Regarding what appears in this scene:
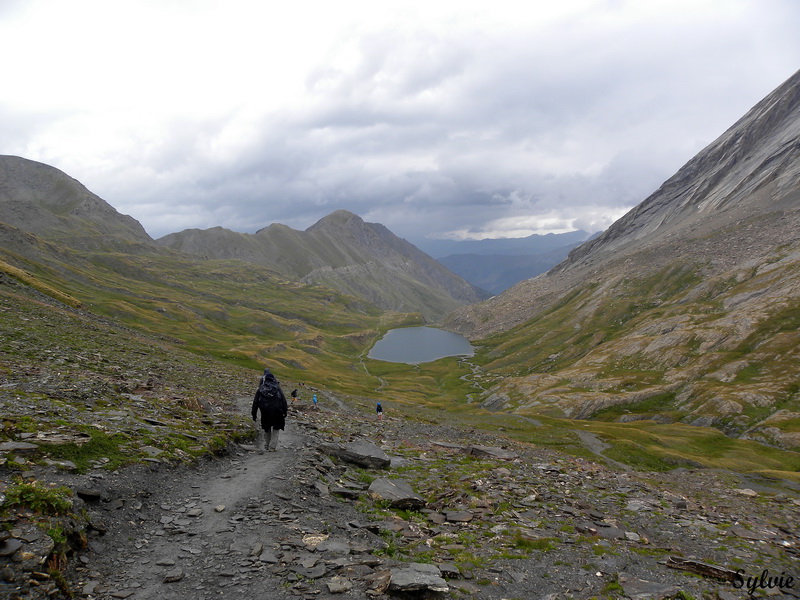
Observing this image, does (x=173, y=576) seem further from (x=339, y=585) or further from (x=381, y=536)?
(x=381, y=536)

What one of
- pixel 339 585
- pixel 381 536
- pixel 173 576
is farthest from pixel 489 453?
pixel 173 576

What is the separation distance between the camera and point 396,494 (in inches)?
822

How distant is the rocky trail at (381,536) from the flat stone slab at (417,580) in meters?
0.06

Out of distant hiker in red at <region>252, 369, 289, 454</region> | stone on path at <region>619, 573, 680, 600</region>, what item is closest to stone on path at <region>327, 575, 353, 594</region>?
stone on path at <region>619, 573, 680, 600</region>

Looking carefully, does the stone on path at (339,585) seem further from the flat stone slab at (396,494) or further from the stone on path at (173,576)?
the flat stone slab at (396,494)

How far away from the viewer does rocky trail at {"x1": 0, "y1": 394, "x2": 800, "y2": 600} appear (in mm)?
12109

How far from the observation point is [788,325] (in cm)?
11256

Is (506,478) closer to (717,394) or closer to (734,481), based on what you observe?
(734,481)

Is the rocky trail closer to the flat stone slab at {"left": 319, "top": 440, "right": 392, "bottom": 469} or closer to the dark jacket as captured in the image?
the flat stone slab at {"left": 319, "top": 440, "right": 392, "bottom": 469}

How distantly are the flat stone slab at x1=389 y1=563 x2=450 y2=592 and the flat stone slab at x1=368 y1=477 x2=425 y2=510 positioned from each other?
748cm

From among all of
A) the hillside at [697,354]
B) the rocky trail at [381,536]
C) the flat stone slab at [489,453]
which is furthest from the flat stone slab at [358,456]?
the hillside at [697,354]

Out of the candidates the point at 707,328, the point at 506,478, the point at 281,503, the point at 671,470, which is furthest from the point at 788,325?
the point at 281,503

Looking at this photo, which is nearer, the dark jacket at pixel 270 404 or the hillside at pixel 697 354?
the dark jacket at pixel 270 404

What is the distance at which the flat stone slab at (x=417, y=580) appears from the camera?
39.2 ft
